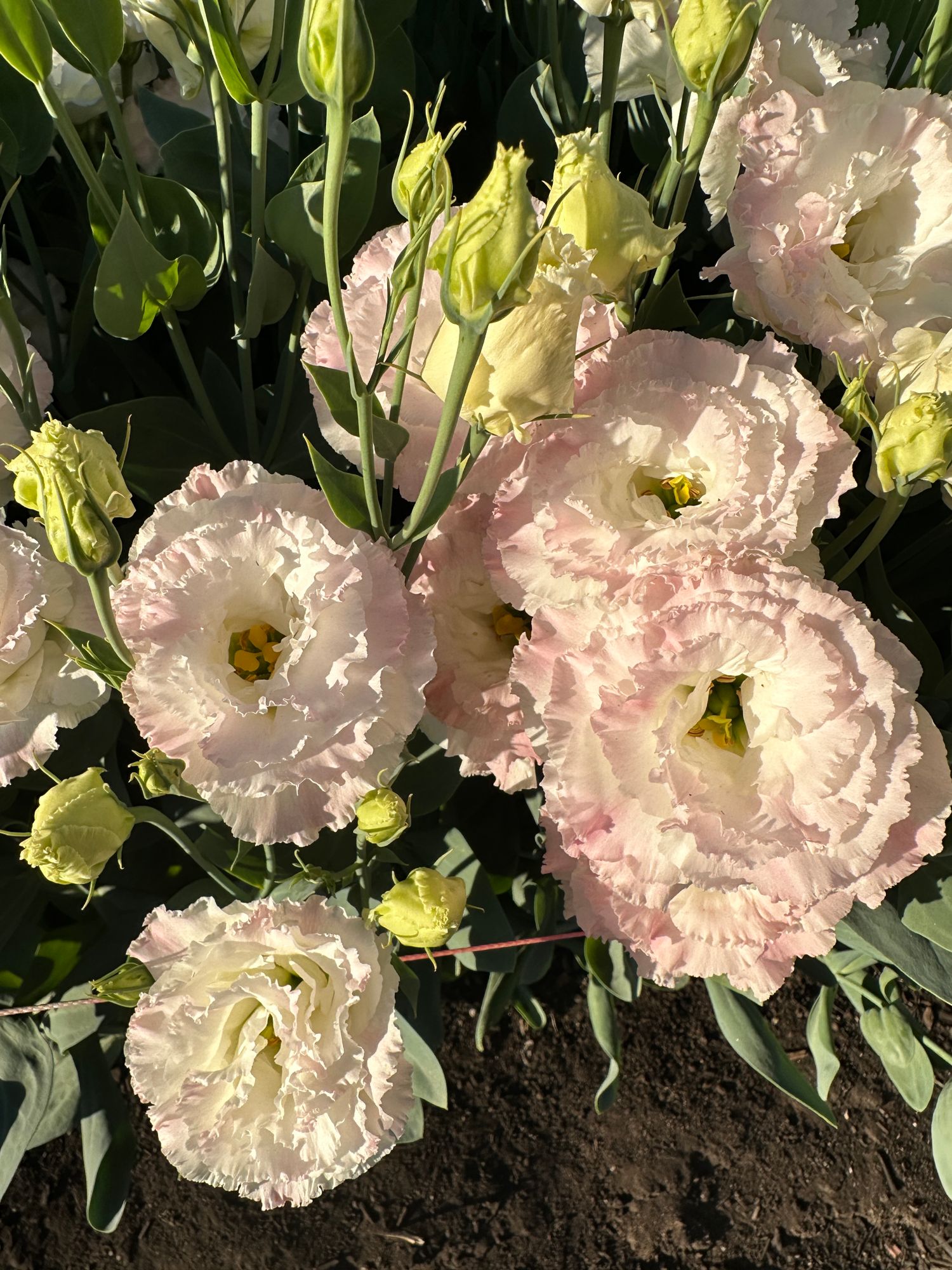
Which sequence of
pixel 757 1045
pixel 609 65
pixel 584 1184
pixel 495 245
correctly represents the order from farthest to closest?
pixel 584 1184
pixel 757 1045
pixel 609 65
pixel 495 245

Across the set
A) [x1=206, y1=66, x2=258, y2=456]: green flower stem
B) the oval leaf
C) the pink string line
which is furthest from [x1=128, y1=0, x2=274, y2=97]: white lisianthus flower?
the oval leaf

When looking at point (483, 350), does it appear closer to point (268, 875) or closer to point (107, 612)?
point (107, 612)

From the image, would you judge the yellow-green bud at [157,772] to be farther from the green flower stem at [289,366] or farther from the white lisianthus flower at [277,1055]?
the green flower stem at [289,366]

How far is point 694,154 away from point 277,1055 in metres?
0.51

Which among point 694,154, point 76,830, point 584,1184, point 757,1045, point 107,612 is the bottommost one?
point 584,1184

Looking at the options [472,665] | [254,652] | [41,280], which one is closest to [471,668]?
[472,665]

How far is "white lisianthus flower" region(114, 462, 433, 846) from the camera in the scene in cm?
48

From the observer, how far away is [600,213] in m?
0.48

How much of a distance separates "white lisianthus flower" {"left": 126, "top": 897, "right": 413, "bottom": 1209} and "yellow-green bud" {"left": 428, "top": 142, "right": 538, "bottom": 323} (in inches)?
12.6

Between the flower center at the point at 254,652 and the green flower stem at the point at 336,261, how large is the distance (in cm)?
11

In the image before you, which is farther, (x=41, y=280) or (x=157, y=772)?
(x=41, y=280)

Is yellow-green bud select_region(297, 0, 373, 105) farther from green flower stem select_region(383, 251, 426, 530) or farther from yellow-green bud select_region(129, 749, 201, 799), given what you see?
yellow-green bud select_region(129, 749, 201, 799)

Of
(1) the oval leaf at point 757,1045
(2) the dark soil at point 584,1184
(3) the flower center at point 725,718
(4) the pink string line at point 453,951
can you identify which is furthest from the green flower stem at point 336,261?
(2) the dark soil at point 584,1184

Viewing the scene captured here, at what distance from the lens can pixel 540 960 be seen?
38.0 inches
